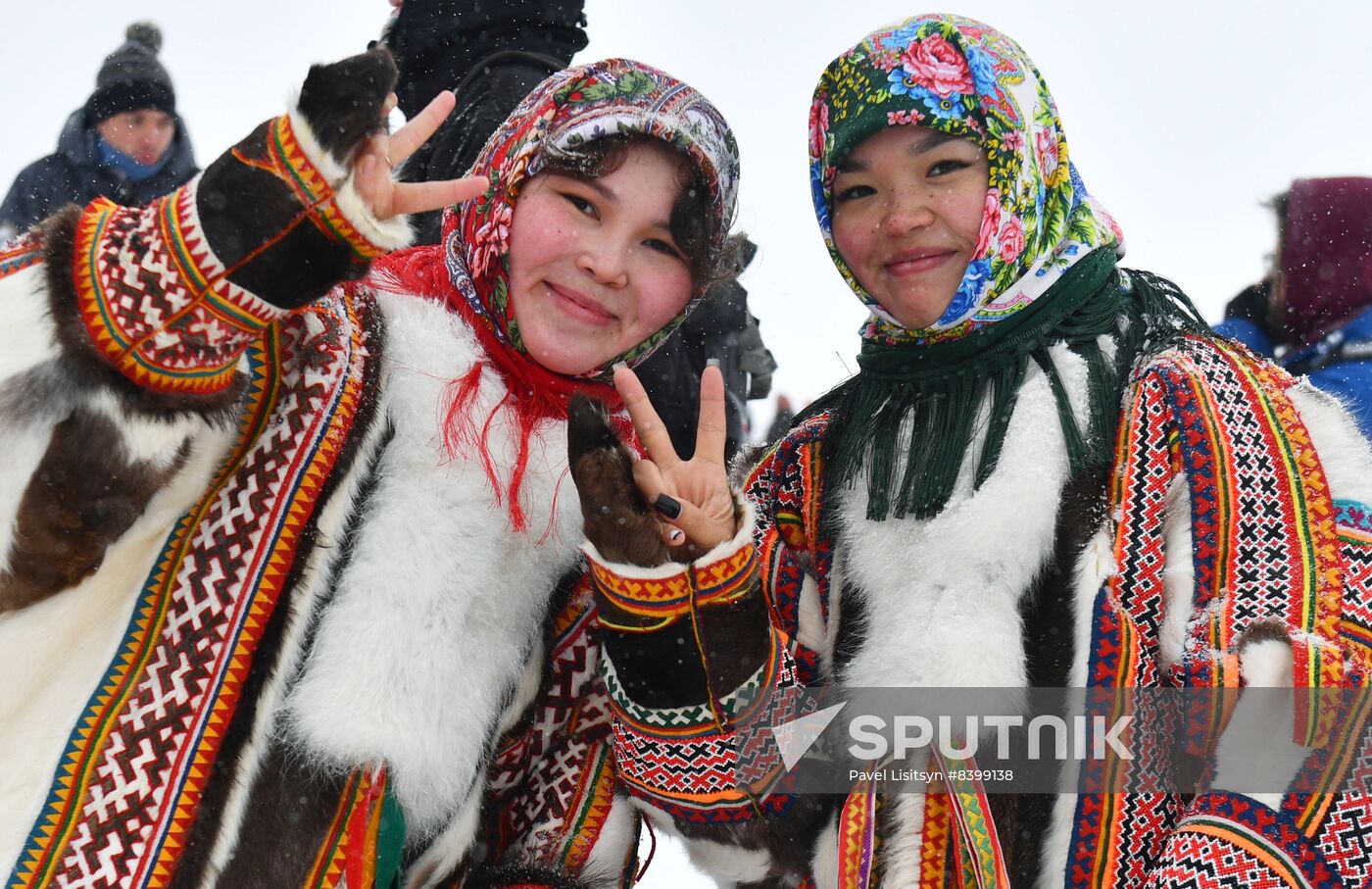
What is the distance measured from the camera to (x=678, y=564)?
5.31 feet

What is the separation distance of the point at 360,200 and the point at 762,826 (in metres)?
1.01

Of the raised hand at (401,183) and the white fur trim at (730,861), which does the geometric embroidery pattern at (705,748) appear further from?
the raised hand at (401,183)

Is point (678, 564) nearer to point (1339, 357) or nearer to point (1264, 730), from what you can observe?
point (1264, 730)

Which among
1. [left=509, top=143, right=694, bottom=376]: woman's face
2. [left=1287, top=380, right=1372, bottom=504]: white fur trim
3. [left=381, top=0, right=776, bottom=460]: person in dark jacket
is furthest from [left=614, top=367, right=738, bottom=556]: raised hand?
[left=381, top=0, right=776, bottom=460]: person in dark jacket

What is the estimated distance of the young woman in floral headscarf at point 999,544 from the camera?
61.1 inches

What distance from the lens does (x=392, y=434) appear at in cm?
162

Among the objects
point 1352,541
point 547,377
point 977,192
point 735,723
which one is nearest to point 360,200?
point 547,377

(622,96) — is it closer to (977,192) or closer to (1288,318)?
(977,192)

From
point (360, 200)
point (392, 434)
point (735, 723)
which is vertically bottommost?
point (735, 723)

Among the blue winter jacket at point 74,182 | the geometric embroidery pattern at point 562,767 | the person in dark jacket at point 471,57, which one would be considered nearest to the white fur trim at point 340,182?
the geometric embroidery pattern at point 562,767

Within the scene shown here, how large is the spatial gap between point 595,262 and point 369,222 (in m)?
0.48

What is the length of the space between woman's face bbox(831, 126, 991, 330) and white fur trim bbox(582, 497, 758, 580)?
475mm

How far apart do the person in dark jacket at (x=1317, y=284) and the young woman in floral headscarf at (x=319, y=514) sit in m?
1.64

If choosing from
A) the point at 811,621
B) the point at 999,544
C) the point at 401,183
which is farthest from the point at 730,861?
the point at 401,183
